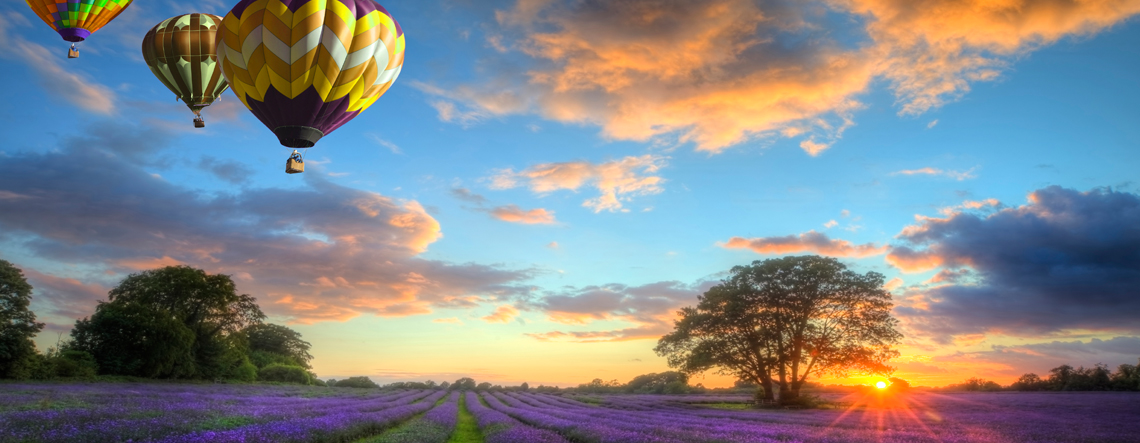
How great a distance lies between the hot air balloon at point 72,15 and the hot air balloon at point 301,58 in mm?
10342

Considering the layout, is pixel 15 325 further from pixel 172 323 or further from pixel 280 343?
pixel 280 343

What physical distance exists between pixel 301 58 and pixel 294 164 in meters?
3.04

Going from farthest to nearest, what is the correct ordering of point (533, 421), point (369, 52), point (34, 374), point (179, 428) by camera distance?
point (34, 374) < point (533, 421) < point (369, 52) < point (179, 428)

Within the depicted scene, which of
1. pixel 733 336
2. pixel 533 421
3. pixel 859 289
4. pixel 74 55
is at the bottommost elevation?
pixel 533 421

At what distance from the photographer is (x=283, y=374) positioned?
58844 millimetres

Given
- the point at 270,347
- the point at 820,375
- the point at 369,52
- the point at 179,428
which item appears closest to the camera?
the point at 179,428

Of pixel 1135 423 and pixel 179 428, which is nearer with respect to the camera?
pixel 179 428

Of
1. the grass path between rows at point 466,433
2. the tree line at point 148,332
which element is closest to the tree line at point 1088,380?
the grass path between rows at point 466,433

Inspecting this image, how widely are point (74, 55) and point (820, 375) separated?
39.5 meters

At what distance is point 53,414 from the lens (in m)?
12.2

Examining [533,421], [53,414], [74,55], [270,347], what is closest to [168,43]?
[74,55]

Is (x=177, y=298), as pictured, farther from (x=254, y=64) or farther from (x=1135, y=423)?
(x=1135, y=423)

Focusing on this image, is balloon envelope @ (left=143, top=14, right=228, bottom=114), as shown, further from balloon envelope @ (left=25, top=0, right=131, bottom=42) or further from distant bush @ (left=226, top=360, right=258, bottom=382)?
distant bush @ (left=226, top=360, right=258, bottom=382)

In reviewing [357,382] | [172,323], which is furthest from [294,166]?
[357,382]
